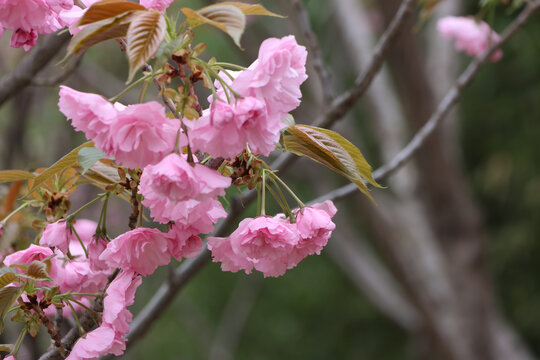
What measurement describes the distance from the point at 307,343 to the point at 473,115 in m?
2.12

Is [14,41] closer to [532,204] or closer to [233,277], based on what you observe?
[532,204]

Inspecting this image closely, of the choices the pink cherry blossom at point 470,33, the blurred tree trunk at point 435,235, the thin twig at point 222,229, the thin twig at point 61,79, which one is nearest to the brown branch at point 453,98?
the thin twig at point 222,229

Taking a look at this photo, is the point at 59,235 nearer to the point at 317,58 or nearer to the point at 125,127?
the point at 125,127

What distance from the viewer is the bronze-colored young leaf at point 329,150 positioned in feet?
1.93

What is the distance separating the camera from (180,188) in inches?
19.7

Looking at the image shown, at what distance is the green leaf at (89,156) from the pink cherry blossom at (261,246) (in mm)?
156

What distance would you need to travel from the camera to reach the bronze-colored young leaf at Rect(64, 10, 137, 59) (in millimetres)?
495

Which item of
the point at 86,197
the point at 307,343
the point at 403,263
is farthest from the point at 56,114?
the point at 307,343

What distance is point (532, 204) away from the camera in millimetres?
3566

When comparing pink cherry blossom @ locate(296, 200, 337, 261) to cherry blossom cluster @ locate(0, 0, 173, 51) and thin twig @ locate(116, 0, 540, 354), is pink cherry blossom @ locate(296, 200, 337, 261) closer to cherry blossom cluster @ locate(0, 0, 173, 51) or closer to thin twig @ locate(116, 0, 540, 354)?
cherry blossom cluster @ locate(0, 0, 173, 51)

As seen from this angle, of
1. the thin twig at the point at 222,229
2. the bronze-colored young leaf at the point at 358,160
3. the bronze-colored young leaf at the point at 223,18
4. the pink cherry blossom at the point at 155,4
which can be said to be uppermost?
the bronze-colored young leaf at the point at 223,18

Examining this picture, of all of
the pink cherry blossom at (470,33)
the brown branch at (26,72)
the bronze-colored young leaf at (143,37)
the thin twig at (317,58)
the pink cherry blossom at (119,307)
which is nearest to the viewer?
the bronze-colored young leaf at (143,37)

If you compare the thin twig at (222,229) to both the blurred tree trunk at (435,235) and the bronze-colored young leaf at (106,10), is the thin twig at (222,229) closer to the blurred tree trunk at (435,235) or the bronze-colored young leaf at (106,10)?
the bronze-colored young leaf at (106,10)

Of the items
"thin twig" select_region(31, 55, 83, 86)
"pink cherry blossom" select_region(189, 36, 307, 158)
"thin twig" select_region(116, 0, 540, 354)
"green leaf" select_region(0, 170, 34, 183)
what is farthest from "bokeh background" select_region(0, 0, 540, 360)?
"pink cherry blossom" select_region(189, 36, 307, 158)
